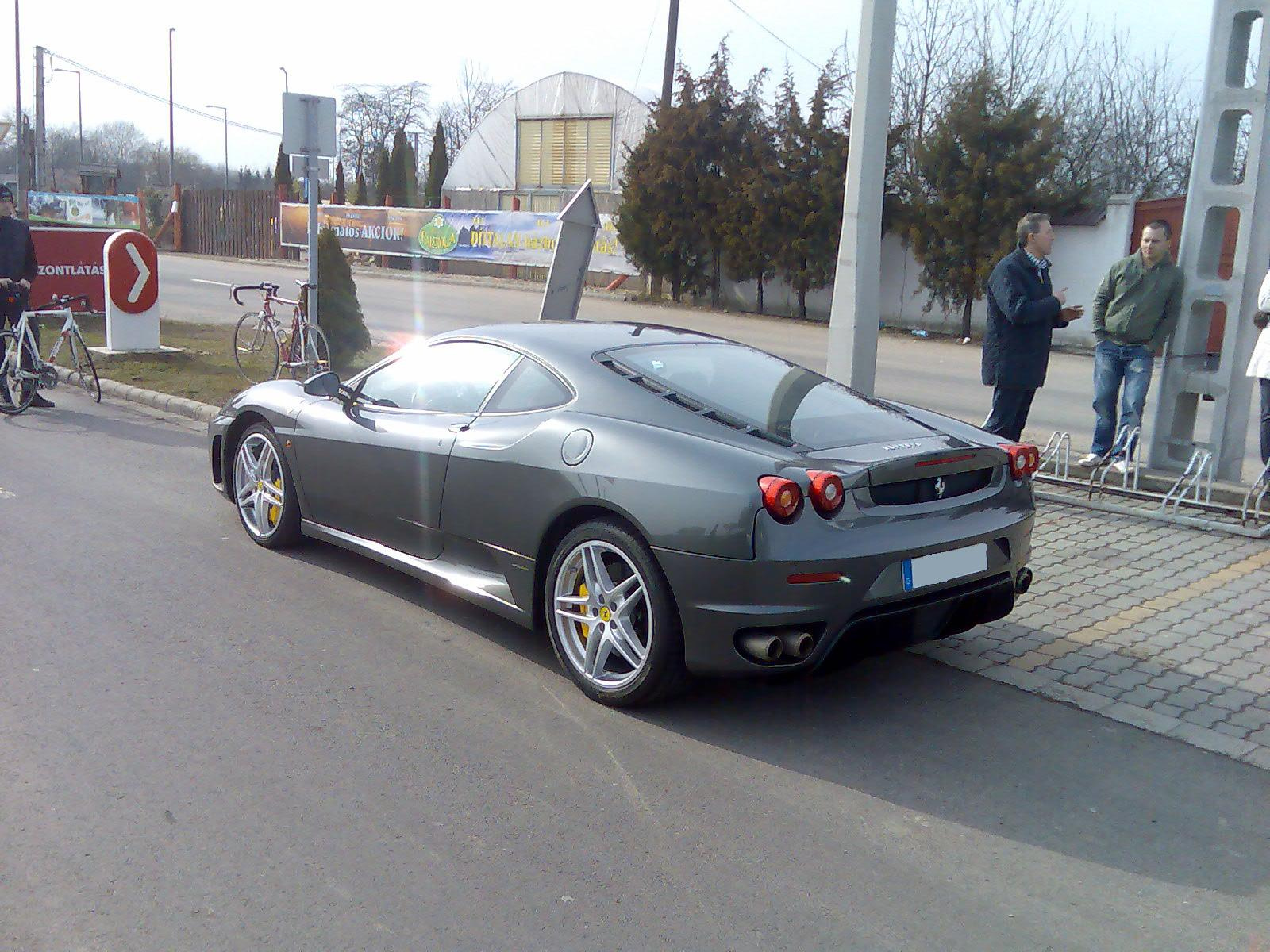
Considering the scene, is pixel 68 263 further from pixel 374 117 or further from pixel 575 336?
pixel 374 117

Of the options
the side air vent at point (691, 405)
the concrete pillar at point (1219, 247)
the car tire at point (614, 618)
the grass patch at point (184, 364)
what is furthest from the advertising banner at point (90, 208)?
the car tire at point (614, 618)

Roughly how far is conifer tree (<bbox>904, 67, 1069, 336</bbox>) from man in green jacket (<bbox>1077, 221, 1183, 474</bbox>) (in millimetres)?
12544

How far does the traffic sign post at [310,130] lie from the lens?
36.2 ft

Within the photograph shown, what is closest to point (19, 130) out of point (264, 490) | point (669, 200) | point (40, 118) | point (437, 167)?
point (40, 118)

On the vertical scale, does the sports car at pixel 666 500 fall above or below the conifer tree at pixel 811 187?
below

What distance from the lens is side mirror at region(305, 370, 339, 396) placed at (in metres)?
5.88

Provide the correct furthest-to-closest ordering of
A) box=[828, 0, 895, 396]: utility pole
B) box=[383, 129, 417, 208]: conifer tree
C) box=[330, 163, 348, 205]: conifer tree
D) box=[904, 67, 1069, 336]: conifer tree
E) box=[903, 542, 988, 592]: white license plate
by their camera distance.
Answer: box=[383, 129, 417, 208]: conifer tree < box=[330, 163, 348, 205]: conifer tree < box=[904, 67, 1069, 336]: conifer tree < box=[828, 0, 895, 396]: utility pole < box=[903, 542, 988, 592]: white license plate

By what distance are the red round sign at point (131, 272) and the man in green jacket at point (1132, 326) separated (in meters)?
10.3

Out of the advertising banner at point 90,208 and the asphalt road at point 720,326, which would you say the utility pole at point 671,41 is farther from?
the advertising banner at point 90,208

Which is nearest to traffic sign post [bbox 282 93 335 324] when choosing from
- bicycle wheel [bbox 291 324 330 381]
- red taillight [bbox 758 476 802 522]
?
bicycle wheel [bbox 291 324 330 381]

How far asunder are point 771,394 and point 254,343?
9.90m

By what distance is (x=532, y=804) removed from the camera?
3652 millimetres

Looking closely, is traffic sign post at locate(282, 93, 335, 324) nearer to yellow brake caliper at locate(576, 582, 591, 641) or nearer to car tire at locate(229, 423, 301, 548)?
car tire at locate(229, 423, 301, 548)

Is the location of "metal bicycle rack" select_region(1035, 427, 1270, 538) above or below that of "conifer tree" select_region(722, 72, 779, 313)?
below
